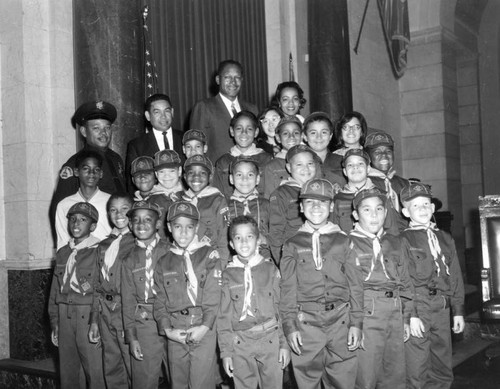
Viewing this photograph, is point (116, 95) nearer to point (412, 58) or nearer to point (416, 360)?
point (416, 360)

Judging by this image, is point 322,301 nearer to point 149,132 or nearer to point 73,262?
point 73,262

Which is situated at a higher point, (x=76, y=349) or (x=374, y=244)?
(x=374, y=244)

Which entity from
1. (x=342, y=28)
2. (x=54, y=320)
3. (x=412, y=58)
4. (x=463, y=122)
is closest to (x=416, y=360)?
(x=54, y=320)

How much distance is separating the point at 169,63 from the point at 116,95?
1.88 m

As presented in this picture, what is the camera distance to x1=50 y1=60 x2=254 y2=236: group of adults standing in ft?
15.4

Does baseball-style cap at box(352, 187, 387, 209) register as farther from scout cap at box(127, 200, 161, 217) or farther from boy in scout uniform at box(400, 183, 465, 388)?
scout cap at box(127, 200, 161, 217)

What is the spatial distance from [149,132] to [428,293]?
267 centimetres

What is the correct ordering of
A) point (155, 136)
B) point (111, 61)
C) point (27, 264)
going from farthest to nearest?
point (27, 264)
point (111, 61)
point (155, 136)

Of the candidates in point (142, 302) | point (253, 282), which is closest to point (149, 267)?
point (142, 302)

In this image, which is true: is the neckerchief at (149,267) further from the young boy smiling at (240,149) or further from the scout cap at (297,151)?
the scout cap at (297,151)

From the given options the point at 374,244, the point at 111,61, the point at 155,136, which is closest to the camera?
the point at 374,244

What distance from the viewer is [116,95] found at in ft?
16.8

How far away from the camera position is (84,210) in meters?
4.15

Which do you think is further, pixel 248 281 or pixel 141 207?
pixel 141 207
